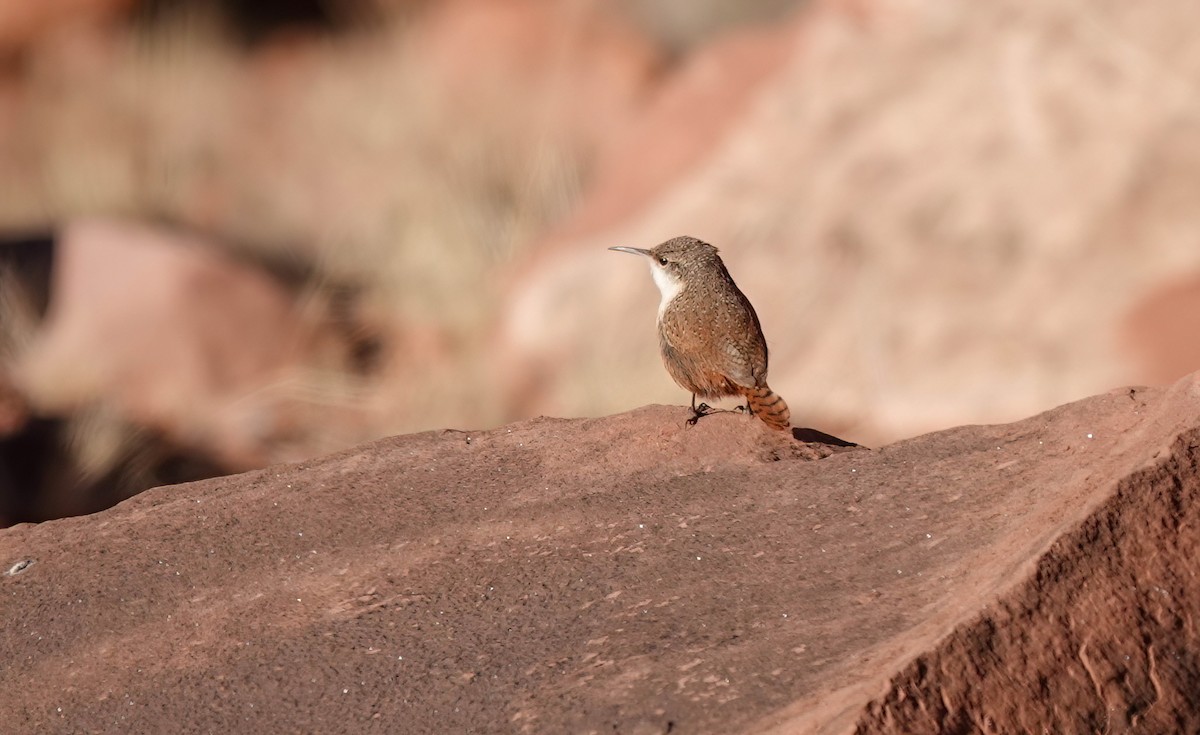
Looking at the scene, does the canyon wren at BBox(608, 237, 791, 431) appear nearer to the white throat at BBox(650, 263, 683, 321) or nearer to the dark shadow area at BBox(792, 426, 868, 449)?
the white throat at BBox(650, 263, 683, 321)

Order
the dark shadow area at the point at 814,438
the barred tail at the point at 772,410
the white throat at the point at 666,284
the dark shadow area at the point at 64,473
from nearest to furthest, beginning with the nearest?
the barred tail at the point at 772,410, the dark shadow area at the point at 814,438, the white throat at the point at 666,284, the dark shadow area at the point at 64,473

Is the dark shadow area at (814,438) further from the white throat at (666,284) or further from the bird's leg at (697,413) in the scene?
the white throat at (666,284)

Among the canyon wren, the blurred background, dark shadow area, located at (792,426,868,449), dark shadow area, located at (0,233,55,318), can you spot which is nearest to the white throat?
the canyon wren

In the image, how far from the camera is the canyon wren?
4566 millimetres

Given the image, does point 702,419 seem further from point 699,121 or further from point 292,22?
point 292,22

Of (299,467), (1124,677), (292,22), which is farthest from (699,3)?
(1124,677)

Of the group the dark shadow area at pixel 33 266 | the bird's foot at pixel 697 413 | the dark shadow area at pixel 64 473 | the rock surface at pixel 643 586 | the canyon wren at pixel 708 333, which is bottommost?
the rock surface at pixel 643 586

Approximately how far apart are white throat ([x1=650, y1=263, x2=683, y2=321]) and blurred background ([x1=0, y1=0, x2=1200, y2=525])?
2.95 metres

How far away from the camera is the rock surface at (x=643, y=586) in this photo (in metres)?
2.91

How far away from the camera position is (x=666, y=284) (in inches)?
203

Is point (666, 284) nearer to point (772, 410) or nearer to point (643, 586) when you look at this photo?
point (772, 410)

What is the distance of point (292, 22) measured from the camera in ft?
52.9

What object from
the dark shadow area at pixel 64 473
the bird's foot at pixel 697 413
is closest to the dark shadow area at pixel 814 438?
the bird's foot at pixel 697 413

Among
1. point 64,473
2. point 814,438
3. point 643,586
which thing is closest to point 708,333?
point 814,438
